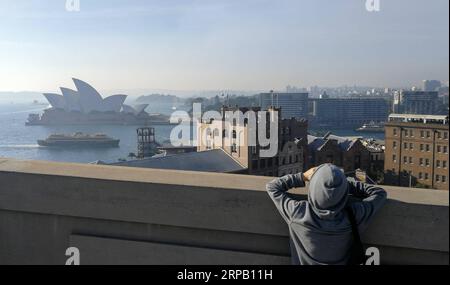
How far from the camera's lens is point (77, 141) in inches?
1094

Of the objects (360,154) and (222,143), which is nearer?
(222,143)

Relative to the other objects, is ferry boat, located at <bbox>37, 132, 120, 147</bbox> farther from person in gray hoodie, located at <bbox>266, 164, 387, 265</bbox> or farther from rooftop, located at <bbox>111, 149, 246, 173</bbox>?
person in gray hoodie, located at <bbox>266, 164, 387, 265</bbox>

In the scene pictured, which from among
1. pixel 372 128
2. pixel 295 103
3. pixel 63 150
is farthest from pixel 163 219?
pixel 372 128

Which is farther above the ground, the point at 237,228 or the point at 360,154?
the point at 237,228

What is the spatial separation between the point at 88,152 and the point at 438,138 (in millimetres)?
19316

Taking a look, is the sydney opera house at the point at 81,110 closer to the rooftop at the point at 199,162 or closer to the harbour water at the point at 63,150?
the harbour water at the point at 63,150

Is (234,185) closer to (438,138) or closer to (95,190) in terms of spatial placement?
(95,190)

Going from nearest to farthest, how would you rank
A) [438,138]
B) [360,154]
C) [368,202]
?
[368,202] → [438,138] → [360,154]

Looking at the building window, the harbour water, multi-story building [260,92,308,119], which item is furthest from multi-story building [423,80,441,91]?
the building window

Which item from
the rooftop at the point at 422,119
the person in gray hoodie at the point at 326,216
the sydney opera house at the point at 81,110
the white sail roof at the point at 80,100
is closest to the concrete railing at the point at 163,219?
Result: the person in gray hoodie at the point at 326,216

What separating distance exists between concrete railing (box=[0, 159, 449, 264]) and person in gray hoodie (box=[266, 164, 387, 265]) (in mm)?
36

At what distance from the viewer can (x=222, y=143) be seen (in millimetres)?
10438

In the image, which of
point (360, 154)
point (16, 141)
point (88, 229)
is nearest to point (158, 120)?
point (16, 141)
